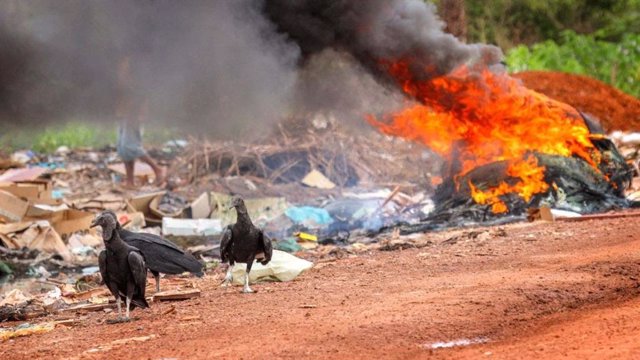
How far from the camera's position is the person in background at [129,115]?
462 inches

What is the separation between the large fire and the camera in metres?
14.1

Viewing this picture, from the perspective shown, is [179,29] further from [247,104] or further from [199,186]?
[199,186]

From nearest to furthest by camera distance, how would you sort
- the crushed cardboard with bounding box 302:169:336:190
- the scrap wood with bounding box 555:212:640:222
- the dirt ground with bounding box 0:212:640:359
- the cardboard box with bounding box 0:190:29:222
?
the dirt ground with bounding box 0:212:640:359, the scrap wood with bounding box 555:212:640:222, the cardboard box with bounding box 0:190:29:222, the crushed cardboard with bounding box 302:169:336:190

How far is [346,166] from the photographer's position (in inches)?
770

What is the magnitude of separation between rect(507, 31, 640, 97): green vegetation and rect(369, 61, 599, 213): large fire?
15652 millimetres

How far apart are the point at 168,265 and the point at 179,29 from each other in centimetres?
383

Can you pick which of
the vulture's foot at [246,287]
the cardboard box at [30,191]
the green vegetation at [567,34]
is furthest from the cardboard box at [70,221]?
the green vegetation at [567,34]

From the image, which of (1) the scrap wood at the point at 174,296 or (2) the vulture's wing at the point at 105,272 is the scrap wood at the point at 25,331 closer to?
(2) the vulture's wing at the point at 105,272

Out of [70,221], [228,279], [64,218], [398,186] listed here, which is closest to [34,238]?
[70,221]

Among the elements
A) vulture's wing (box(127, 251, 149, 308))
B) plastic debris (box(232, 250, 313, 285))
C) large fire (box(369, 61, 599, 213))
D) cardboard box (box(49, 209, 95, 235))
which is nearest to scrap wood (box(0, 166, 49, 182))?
cardboard box (box(49, 209, 95, 235))

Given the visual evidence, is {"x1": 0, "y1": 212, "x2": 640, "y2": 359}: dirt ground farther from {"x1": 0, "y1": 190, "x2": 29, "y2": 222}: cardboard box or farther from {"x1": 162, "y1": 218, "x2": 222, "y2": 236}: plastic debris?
{"x1": 0, "y1": 190, "x2": 29, "y2": 222}: cardboard box

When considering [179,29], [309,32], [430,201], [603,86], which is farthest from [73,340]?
[603,86]

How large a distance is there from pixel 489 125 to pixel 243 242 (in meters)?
6.29

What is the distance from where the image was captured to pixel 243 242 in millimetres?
9453
